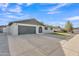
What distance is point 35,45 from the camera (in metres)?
2.26

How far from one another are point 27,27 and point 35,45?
0.34 meters

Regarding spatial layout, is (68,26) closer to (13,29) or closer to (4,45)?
(13,29)

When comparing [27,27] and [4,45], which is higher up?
[27,27]

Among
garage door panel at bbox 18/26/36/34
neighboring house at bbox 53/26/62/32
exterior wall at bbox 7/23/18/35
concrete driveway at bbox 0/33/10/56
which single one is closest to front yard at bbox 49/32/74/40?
neighboring house at bbox 53/26/62/32

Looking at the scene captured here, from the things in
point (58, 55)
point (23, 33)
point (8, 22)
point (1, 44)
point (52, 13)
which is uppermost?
point (52, 13)

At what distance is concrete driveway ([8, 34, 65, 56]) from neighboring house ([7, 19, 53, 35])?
9 cm

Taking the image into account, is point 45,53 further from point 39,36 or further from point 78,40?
point 78,40

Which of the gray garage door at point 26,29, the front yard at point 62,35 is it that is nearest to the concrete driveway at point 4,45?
the gray garage door at point 26,29

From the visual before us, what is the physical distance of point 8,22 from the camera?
2289mm

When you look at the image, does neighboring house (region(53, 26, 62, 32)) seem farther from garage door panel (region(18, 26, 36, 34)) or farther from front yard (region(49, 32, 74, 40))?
garage door panel (region(18, 26, 36, 34))

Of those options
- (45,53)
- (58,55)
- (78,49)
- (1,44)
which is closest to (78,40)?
(78,49)

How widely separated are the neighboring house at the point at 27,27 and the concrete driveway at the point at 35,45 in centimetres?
9

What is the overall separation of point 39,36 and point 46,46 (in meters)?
0.21

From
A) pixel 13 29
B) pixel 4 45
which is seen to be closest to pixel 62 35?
pixel 13 29
